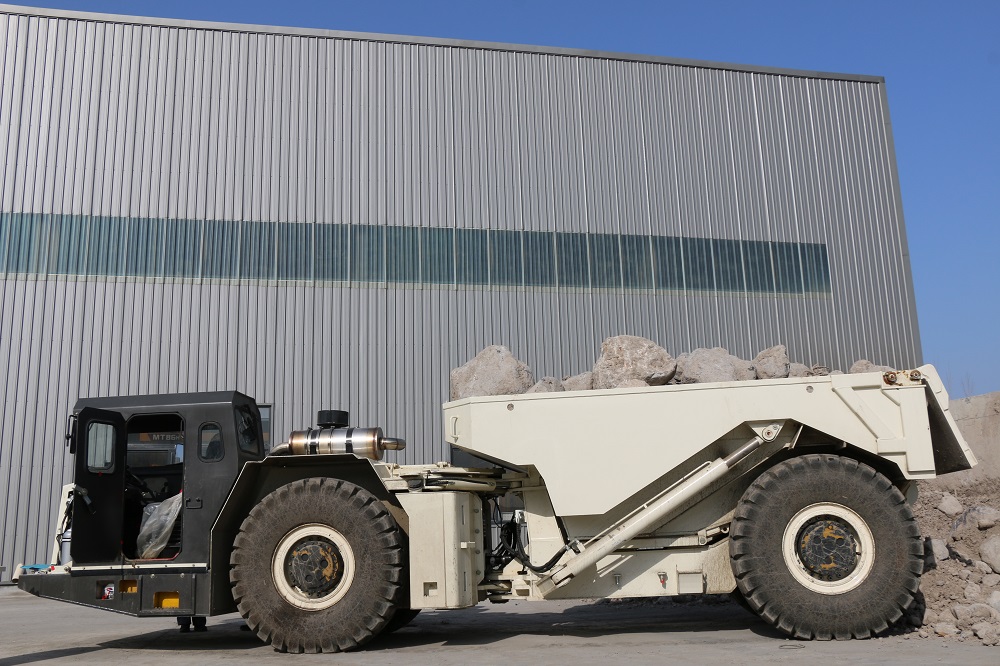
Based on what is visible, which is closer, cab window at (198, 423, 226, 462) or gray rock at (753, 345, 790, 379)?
cab window at (198, 423, 226, 462)

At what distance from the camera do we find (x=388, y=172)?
16062 millimetres

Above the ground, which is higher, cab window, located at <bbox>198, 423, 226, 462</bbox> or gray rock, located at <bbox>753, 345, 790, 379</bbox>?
gray rock, located at <bbox>753, 345, 790, 379</bbox>

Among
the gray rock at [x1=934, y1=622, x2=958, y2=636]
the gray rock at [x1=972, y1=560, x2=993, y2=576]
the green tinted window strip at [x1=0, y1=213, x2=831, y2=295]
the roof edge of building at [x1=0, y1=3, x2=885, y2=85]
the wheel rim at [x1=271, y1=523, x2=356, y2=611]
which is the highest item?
the roof edge of building at [x1=0, y1=3, x2=885, y2=85]

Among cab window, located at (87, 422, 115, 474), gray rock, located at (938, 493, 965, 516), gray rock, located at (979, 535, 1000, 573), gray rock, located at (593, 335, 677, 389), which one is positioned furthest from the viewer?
gray rock, located at (593, 335, 677, 389)

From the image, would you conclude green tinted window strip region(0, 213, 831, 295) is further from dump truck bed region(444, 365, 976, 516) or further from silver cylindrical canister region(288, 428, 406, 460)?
dump truck bed region(444, 365, 976, 516)

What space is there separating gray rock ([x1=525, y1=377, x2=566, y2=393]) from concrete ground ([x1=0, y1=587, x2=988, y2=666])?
5.51m

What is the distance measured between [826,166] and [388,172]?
10.2 meters

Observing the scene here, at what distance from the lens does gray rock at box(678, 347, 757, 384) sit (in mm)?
14164

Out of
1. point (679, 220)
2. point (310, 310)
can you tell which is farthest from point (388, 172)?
point (679, 220)

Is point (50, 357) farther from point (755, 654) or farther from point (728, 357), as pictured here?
point (755, 654)

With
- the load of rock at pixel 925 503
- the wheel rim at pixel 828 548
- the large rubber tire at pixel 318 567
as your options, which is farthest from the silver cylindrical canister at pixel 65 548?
the load of rock at pixel 925 503

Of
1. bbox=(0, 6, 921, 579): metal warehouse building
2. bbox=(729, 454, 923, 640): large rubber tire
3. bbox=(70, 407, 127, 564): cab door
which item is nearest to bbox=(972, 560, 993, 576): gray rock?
bbox=(729, 454, 923, 640): large rubber tire

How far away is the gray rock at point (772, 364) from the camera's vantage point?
14.7 m

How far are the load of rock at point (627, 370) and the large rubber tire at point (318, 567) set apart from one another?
7405 millimetres
